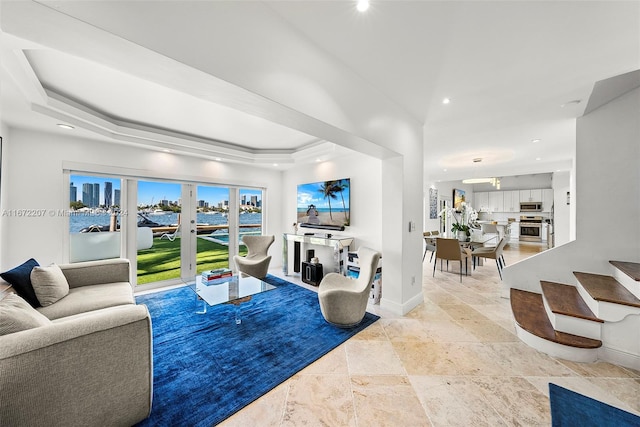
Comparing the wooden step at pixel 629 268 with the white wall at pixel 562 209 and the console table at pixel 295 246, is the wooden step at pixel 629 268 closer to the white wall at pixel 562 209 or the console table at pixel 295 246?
the console table at pixel 295 246

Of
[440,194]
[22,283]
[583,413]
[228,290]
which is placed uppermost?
[440,194]

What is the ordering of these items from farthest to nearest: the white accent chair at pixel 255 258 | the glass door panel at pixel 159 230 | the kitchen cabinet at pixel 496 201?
1. the kitchen cabinet at pixel 496 201
2. the white accent chair at pixel 255 258
3. the glass door panel at pixel 159 230

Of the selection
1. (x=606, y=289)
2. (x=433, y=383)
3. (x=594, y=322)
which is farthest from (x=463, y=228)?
(x=433, y=383)

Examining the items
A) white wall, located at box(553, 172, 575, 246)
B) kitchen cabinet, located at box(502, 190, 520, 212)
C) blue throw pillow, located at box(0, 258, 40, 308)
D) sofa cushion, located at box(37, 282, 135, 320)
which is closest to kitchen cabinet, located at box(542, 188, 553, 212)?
kitchen cabinet, located at box(502, 190, 520, 212)

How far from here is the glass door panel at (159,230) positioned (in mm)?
4180

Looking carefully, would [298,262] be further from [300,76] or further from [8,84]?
[8,84]

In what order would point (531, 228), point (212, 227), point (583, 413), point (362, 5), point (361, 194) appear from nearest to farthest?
point (362, 5), point (583, 413), point (361, 194), point (212, 227), point (531, 228)

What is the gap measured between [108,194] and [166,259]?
1.47 metres

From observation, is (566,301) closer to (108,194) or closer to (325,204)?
(325,204)

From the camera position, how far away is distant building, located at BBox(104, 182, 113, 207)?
3.81 meters

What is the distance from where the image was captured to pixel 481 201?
434 inches

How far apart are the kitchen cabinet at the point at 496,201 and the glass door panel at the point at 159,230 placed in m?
12.4

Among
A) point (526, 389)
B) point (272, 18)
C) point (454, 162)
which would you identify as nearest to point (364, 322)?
point (526, 389)

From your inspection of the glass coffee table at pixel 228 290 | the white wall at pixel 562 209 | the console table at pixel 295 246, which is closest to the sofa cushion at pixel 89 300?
the glass coffee table at pixel 228 290
